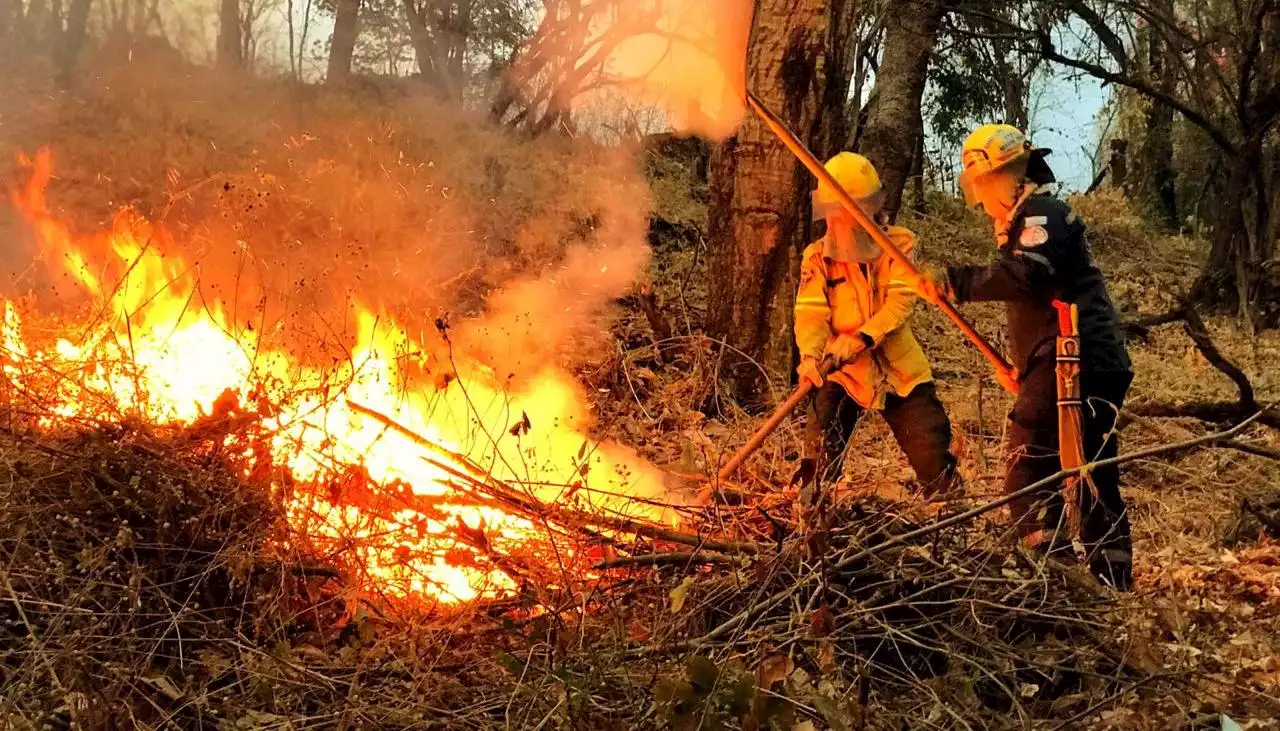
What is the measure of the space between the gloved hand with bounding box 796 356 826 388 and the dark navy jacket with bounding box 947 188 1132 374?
2.38ft

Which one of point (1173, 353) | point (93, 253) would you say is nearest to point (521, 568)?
point (93, 253)

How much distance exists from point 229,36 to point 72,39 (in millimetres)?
2399

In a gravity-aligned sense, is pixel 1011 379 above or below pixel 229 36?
below

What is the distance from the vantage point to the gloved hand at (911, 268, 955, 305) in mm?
4070

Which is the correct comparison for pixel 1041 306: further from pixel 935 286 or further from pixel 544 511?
pixel 544 511

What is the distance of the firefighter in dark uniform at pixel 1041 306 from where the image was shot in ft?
12.5

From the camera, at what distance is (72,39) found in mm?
11594

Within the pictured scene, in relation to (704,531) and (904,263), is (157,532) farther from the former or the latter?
(904,263)

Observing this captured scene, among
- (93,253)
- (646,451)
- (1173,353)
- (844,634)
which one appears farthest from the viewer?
(1173,353)

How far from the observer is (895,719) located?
267cm

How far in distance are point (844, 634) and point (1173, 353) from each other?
7.97 m

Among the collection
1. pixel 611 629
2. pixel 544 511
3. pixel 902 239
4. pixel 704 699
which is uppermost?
pixel 902 239

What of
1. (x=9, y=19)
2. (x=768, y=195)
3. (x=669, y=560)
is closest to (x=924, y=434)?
(x=669, y=560)

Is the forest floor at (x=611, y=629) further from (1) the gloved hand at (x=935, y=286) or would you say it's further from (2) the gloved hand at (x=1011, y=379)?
(1) the gloved hand at (x=935, y=286)
